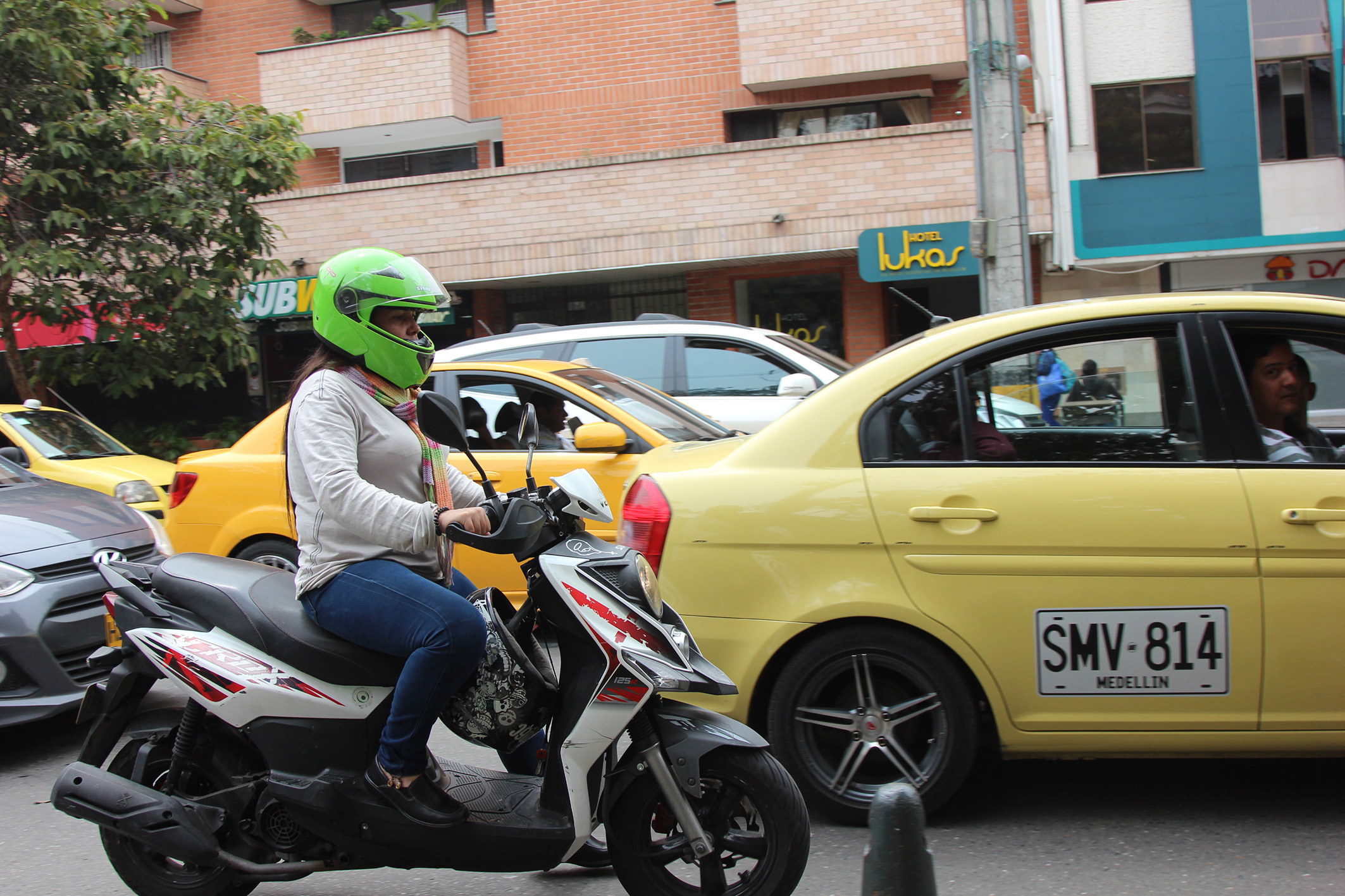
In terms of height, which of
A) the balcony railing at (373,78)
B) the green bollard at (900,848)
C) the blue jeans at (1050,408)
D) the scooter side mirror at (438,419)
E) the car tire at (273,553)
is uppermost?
the balcony railing at (373,78)

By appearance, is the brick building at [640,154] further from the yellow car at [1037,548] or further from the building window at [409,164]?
the yellow car at [1037,548]

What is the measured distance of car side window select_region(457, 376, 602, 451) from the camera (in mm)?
6375

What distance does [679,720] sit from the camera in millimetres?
2939

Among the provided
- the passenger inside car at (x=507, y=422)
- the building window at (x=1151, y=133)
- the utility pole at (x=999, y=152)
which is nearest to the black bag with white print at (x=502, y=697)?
the passenger inside car at (x=507, y=422)

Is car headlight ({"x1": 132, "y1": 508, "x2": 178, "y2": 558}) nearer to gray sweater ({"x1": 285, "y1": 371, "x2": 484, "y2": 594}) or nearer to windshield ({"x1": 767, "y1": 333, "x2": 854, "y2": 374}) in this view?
gray sweater ({"x1": 285, "y1": 371, "x2": 484, "y2": 594})

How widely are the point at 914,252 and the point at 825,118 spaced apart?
399cm

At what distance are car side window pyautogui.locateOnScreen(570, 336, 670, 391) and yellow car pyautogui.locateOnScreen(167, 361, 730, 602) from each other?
72.0 inches

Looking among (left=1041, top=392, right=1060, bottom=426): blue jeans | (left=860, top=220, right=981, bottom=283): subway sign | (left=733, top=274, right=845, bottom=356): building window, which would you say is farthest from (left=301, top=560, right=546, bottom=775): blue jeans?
(left=733, top=274, right=845, bottom=356): building window

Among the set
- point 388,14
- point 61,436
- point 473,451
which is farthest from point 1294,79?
point 61,436

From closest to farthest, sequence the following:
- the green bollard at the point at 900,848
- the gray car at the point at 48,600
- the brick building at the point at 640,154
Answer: the green bollard at the point at 900,848, the gray car at the point at 48,600, the brick building at the point at 640,154

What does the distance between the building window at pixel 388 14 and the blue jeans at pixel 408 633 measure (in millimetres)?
17370

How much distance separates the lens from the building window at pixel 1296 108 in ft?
53.8

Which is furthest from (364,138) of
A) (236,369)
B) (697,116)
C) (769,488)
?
(769,488)

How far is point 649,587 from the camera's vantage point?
2.99m
